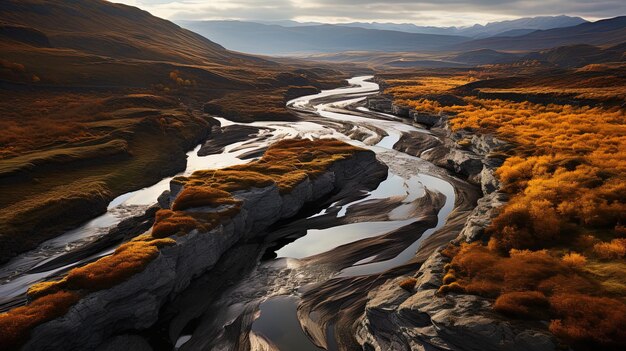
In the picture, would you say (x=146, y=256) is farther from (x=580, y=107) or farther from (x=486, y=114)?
(x=580, y=107)

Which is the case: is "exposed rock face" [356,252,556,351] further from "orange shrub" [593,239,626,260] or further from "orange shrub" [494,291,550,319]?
"orange shrub" [593,239,626,260]

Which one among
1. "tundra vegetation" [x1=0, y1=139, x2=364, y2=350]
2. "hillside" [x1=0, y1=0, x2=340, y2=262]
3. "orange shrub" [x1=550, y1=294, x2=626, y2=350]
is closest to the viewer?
"orange shrub" [x1=550, y1=294, x2=626, y2=350]

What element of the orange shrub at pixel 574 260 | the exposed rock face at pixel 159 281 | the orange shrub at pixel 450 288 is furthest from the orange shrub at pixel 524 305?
the exposed rock face at pixel 159 281

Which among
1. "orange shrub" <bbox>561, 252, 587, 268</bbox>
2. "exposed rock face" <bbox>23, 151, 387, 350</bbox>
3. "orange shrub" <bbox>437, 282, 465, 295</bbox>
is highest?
"orange shrub" <bbox>561, 252, 587, 268</bbox>

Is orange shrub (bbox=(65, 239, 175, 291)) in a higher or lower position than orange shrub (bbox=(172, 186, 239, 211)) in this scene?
higher

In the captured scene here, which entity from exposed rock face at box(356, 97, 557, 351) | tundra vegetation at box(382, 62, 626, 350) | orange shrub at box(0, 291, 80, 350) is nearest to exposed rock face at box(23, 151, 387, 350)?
orange shrub at box(0, 291, 80, 350)

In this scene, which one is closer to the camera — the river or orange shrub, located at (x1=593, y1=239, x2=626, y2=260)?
orange shrub, located at (x1=593, y1=239, x2=626, y2=260)

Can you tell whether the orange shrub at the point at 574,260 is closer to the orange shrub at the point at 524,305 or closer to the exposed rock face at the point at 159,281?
the orange shrub at the point at 524,305

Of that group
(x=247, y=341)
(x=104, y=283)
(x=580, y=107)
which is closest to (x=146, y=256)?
(x=104, y=283)
